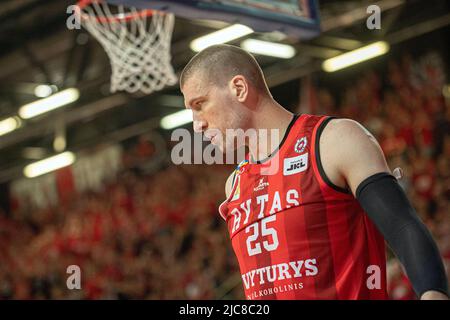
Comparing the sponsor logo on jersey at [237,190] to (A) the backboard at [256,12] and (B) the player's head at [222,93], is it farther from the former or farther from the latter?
(A) the backboard at [256,12]

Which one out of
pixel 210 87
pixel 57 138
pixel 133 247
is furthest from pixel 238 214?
pixel 57 138

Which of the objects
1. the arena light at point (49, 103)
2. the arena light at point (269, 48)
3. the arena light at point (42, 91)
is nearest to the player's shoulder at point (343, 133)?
the arena light at point (269, 48)

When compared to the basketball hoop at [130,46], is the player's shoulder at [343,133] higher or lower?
lower

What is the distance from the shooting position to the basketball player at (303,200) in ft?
6.84

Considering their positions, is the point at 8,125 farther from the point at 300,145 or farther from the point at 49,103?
the point at 300,145

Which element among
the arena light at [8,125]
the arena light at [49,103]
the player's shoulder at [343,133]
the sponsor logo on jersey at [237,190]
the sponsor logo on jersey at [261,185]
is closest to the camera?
the player's shoulder at [343,133]

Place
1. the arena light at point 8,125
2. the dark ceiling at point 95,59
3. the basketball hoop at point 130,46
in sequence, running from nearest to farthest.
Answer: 1. the basketball hoop at point 130,46
2. the dark ceiling at point 95,59
3. the arena light at point 8,125

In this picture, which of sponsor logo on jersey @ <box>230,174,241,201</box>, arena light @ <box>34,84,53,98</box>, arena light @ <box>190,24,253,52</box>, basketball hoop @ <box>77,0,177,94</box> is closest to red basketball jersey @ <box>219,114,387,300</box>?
sponsor logo on jersey @ <box>230,174,241,201</box>

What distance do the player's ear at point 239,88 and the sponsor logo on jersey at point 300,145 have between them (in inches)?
9.6

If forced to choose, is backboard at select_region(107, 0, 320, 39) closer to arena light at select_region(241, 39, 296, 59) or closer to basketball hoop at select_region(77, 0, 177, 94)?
basketball hoop at select_region(77, 0, 177, 94)

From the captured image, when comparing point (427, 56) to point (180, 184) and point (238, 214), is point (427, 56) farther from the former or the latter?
point (238, 214)

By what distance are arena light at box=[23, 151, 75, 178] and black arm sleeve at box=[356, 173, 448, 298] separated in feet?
44.5

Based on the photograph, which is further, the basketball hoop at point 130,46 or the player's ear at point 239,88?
the basketball hoop at point 130,46
